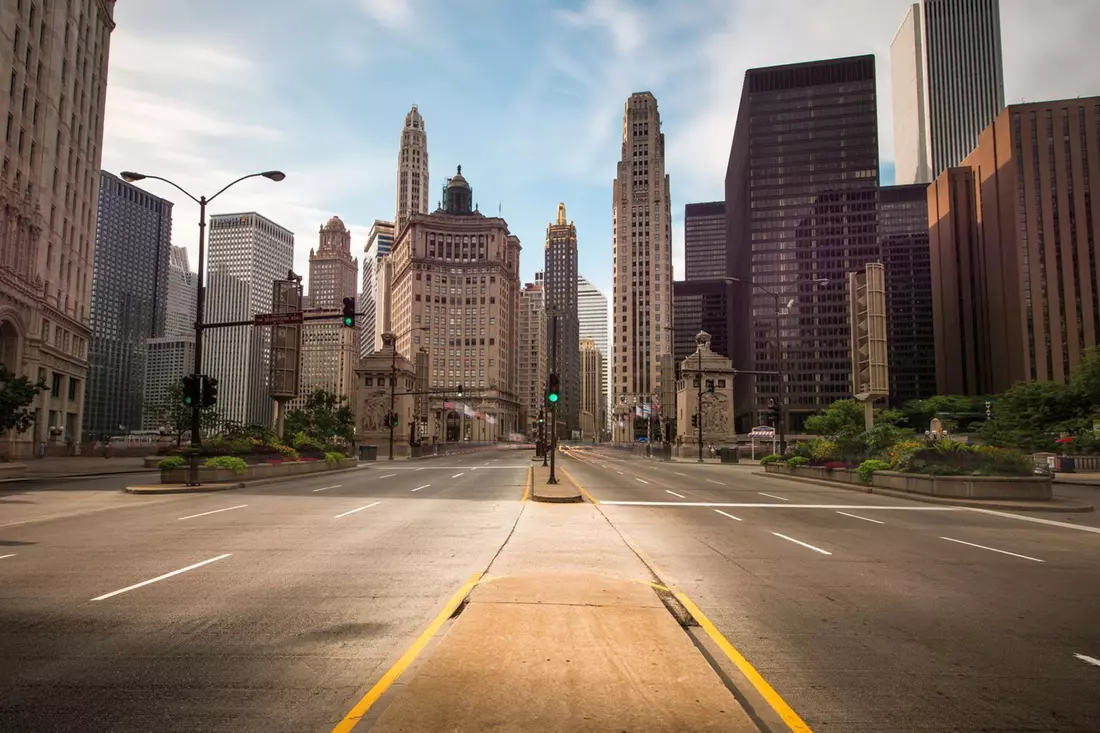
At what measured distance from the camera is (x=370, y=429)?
3762 inches

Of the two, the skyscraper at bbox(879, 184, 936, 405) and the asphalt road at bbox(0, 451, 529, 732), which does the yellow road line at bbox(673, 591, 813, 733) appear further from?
the skyscraper at bbox(879, 184, 936, 405)

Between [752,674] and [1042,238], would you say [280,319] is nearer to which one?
[752,674]

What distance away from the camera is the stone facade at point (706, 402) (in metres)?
74.9

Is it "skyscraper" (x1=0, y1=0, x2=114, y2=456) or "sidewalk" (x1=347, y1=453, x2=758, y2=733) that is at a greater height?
"skyscraper" (x1=0, y1=0, x2=114, y2=456)

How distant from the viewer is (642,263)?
181875 mm

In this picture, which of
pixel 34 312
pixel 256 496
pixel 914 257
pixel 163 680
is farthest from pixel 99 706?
pixel 914 257

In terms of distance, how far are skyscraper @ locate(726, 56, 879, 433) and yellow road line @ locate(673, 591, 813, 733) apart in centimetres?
14691

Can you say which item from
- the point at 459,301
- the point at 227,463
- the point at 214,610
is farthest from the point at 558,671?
the point at 459,301

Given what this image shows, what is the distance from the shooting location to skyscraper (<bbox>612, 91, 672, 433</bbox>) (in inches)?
7101

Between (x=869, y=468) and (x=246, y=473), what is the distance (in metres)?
24.9

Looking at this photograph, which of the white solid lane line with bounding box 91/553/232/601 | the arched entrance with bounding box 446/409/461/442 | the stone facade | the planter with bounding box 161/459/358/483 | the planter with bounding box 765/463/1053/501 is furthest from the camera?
the arched entrance with bounding box 446/409/461/442

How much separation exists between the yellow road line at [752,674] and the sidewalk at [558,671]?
352mm

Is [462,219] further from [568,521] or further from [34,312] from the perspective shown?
[568,521]

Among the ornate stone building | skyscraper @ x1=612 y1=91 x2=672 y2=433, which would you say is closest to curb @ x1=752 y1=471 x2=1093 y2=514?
the ornate stone building
